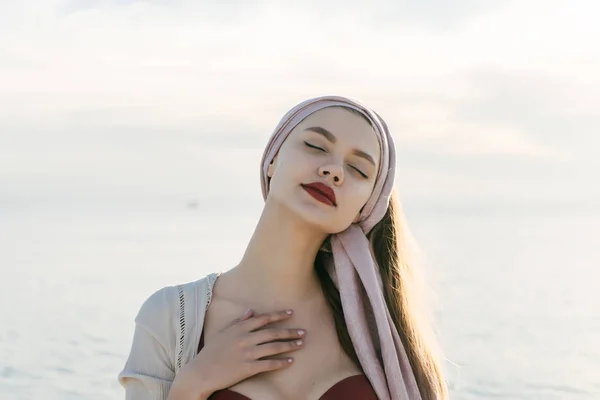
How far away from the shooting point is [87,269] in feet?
46.3

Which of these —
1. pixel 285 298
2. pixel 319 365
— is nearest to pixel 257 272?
pixel 285 298

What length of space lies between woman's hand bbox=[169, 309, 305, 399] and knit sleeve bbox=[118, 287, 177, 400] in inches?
3.3

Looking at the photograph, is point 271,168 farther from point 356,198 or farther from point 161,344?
point 161,344

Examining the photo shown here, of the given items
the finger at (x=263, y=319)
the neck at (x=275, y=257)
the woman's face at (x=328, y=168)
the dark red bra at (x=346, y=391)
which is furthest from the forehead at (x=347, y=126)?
the dark red bra at (x=346, y=391)

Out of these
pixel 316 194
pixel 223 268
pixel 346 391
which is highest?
pixel 223 268

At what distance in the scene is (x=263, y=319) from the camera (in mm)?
3039

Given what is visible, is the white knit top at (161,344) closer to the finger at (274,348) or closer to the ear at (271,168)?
the finger at (274,348)

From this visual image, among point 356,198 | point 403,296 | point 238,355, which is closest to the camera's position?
point 238,355

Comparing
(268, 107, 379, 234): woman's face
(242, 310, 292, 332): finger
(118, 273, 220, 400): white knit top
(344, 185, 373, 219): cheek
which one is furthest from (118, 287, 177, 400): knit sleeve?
(344, 185, 373, 219): cheek

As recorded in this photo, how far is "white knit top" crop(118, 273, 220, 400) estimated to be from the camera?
9.79 feet

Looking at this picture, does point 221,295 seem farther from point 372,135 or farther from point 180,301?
point 372,135

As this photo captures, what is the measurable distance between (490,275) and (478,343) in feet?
12.7

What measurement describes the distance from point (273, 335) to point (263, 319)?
0.05 m

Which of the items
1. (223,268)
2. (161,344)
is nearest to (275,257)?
(161,344)
